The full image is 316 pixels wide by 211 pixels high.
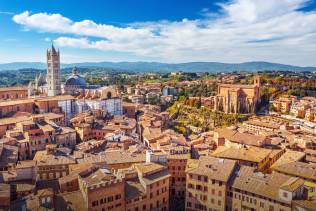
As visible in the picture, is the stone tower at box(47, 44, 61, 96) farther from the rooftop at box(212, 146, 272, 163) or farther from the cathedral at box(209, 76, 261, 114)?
the rooftop at box(212, 146, 272, 163)

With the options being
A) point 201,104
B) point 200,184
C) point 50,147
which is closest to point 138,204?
point 200,184

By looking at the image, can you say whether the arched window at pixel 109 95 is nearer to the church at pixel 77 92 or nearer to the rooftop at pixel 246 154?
the church at pixel 77 92

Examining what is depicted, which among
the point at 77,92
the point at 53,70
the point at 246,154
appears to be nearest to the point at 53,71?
the point at 53,70

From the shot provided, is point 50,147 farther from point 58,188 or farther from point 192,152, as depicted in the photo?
point 192,152

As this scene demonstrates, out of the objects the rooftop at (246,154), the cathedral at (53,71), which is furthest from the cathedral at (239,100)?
the rooftop at (246,154)

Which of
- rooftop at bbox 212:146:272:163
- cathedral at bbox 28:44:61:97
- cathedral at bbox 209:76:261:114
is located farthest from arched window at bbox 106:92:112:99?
rooftop at bbox 212:146:272:163

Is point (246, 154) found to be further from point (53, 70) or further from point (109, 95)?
point (53, 70)

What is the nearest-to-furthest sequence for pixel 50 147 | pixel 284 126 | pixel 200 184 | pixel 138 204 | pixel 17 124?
pixel 138 204 → pixel 200 184 → pixel 50 147 → pixel 17 124 → pixel 284 126
